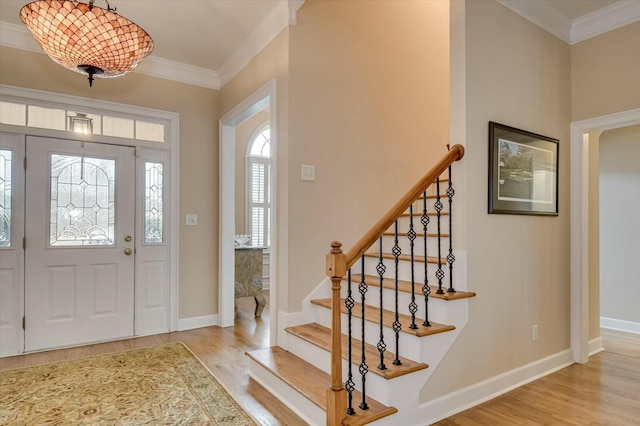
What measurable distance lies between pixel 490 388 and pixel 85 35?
11.0 ft

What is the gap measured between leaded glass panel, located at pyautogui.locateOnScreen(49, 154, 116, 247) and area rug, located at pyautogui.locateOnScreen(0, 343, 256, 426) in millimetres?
1145

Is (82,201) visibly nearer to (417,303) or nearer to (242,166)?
(242,166)

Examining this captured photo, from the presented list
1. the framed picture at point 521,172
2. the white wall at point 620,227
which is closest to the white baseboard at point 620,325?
the white wall at point 620,227

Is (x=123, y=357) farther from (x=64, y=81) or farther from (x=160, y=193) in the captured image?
(x=64, y=81)

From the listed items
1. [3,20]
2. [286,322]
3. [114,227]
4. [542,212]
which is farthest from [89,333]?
[542,212]

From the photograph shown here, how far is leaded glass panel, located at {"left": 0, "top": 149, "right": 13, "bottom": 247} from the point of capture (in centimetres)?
327

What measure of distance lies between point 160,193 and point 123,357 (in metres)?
1.66

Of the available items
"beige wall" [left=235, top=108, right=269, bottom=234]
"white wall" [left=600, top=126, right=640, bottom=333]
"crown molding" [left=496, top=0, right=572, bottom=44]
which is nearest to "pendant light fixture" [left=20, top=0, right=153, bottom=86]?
"crown molding" [left=496, top=0, right=572, bottom=44]

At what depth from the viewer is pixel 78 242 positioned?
3.58 metres

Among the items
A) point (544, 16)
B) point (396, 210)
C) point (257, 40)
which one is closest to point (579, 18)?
point (544, 16)

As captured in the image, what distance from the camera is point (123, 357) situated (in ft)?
10.6

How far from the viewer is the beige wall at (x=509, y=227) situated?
2.48m

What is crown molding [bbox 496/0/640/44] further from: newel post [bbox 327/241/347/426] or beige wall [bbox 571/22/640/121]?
newel post [bbox 327/241/347/426]

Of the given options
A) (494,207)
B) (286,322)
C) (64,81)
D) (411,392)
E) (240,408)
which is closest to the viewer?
(411,392)
